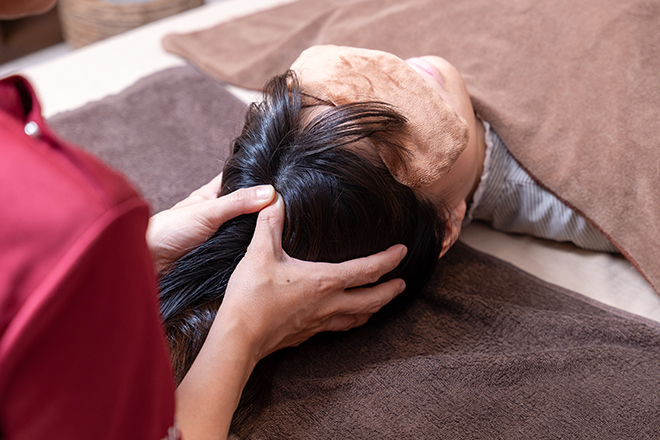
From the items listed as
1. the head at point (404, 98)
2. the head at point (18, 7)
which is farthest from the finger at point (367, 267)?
the head at point (18, 7)

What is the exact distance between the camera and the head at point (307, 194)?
0.75m

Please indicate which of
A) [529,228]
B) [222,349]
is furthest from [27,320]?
[529,228]

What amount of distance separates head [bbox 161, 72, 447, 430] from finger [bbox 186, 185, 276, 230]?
0.9 inches

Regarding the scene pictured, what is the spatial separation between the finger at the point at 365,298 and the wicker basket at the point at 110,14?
1931 millimetres

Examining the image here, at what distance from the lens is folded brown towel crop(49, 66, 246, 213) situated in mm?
1205

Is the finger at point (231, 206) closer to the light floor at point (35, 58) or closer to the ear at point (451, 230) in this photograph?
the ear at point (451, 230)

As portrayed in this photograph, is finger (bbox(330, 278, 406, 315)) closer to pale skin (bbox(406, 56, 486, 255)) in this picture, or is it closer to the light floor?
Result: pale skin (bbox(406, 56, 486, 255))

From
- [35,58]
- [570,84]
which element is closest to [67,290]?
[570,84]

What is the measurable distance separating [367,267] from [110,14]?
6.65 ft

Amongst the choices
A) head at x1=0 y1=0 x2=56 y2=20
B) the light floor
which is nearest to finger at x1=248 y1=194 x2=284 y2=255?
head at x1=0 y1=0 x2=56 y2=20

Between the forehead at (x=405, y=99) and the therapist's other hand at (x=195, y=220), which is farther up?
the forehead at (x=405, y=99)

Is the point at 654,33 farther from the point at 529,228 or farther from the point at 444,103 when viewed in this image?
the point at 444,103

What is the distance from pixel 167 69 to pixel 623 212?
1.24 meters

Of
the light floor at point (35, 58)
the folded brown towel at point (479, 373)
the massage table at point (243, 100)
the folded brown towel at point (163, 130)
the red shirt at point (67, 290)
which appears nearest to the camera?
the red shirt at point (67, 290)
